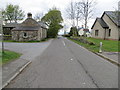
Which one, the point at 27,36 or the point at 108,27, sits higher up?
the point at 108,27

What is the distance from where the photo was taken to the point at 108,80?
5238 millimetres

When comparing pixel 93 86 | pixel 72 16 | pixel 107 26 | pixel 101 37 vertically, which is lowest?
pixel 93 86

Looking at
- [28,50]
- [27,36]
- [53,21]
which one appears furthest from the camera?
[53,21]

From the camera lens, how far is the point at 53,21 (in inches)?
2286

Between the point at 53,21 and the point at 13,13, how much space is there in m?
23.0

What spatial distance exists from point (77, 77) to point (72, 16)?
133ft

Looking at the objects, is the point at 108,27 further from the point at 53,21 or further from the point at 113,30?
the point at 53,21

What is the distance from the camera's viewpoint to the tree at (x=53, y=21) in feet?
→ 188

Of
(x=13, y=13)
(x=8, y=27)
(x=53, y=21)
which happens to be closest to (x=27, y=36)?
(x=8, y=27)

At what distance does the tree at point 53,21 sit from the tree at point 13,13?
1638 cm

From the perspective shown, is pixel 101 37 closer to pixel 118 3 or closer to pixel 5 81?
pixel 118 3

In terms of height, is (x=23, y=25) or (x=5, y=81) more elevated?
(x=23, y=25)

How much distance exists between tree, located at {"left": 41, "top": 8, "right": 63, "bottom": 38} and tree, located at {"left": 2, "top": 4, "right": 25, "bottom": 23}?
1638 cm

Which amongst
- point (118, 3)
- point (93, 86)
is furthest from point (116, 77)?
point (118, 3)
